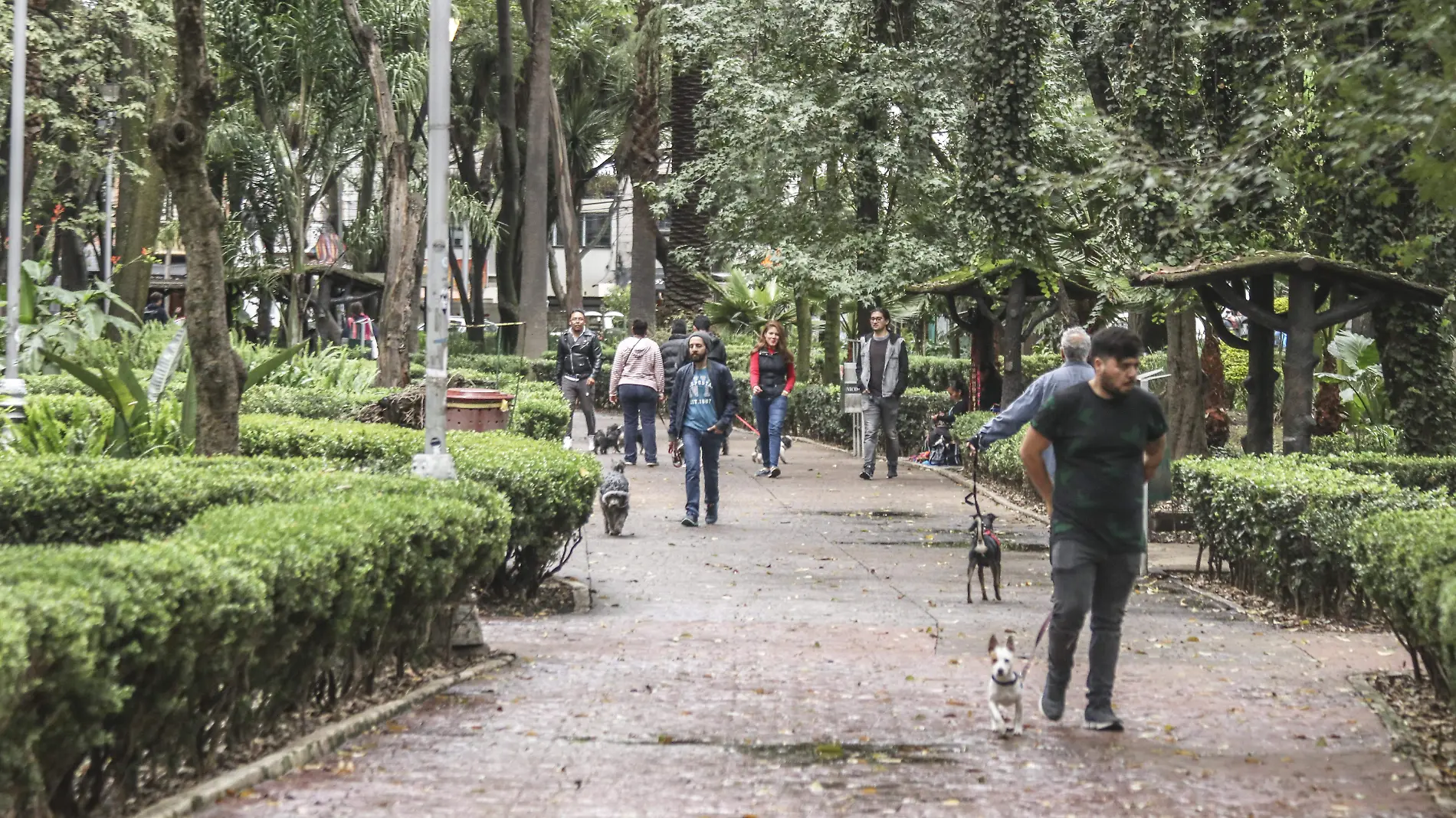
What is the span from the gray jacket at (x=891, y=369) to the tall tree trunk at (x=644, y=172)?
13620mm

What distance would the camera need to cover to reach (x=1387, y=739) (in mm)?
7305

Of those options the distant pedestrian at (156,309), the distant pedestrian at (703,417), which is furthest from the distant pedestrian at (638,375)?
the distant pedestrian at (156,309)

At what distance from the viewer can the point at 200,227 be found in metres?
10.3

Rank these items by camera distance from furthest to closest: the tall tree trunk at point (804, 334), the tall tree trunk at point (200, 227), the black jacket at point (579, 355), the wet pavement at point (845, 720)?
1. the tall tree trunk at point (804, 334)
2. the black jacket at point (579, 355)
3. the tall tree trunk at point (200, 227)
4. the wet pavement at point (845, 720)

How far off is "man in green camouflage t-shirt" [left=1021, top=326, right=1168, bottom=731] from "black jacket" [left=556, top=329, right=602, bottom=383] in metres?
15.0

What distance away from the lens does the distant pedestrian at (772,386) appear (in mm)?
20875

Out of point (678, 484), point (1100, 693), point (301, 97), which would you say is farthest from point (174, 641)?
point (301, 97)

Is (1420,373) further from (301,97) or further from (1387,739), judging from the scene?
(301,97)

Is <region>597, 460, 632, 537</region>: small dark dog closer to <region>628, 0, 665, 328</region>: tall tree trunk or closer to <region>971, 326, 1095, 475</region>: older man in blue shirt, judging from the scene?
<region>971, 326, 1095, 475</region>: older man in blue shirt

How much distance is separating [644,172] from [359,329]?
1361 cm

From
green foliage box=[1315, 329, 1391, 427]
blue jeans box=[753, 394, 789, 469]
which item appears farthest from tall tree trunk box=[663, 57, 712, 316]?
green foliage box=[1315, 329, 1391, 427]

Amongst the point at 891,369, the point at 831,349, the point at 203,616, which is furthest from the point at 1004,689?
the point at 831,349

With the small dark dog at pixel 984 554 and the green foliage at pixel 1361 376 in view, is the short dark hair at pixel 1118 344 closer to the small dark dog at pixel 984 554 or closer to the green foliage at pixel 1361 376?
the small dark dog at pixel 984 554

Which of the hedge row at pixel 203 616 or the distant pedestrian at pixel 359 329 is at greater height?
the distant pedestrian at pixel 359 329
